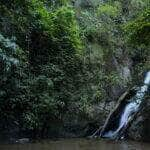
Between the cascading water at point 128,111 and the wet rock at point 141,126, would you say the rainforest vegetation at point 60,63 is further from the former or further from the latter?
the wet rock at point 141,126

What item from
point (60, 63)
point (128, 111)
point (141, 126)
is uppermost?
point (60, 63)

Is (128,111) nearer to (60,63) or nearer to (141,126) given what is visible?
(141,126)

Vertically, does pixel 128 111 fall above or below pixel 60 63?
below

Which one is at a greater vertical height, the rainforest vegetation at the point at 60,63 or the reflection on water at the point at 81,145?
the rainforest vegetation at the point at 60,63

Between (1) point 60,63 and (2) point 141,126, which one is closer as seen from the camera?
(2) point 141,126

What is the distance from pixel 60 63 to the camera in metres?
19.0

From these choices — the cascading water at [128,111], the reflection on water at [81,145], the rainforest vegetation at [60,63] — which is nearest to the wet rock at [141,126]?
the cascading water at [128,111]

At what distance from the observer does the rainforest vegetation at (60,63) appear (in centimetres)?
1547

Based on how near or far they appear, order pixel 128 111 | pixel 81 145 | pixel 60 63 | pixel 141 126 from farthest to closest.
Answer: pixel 60 63 → pixel 128 111 → pixel 141 126 → pixel 81 145

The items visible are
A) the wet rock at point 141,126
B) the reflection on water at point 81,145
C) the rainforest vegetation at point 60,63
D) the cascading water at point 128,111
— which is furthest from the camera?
the cascading water at point 128,111

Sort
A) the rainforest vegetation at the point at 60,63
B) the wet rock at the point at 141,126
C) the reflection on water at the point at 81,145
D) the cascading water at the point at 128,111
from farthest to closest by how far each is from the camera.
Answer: the cascading water at the point at 128,111, the wet rock at the point at 141,126, the rainforest vegetation at the point at 60,63, the reflection on water at the point at 81,145

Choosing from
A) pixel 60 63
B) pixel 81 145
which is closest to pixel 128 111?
pixel 60 63

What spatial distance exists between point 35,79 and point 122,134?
4.05 m

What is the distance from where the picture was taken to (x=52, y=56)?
1900cm
